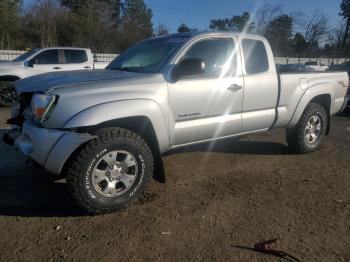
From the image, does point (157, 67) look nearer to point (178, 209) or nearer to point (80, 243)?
point (178, 209)

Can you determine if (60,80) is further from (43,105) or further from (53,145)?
(53,145)

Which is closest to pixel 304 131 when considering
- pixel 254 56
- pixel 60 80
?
pixel 254 56

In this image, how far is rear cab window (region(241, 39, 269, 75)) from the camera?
15.7 ft

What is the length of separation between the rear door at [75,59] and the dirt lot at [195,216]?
6193 millimetres

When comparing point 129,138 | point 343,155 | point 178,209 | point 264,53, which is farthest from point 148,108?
point 343,155

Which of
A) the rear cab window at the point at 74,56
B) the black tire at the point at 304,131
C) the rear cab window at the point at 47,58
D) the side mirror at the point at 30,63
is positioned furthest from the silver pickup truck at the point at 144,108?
the rear cab window at the point at 74,56

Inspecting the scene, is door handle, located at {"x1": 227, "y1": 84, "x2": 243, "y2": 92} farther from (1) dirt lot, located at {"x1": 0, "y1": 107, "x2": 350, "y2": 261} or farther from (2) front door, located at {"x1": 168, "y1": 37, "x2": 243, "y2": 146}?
(1) dirt lot, located at {"x1": 0, "y1": 107, "x2": 350, "y2": 261}

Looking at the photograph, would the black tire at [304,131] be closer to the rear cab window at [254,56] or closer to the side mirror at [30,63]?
the rear cab window at [254,56]

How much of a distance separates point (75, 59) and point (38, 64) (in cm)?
121

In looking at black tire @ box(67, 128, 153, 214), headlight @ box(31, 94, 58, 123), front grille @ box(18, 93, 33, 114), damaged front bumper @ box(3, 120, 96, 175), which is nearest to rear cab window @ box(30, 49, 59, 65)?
front grille @ box(18, 93, 33, 114)

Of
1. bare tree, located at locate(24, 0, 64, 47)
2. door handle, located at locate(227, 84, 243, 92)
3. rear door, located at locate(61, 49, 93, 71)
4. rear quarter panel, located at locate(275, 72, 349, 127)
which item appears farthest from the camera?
bare tree, located at locate(24, 0, 64, 47)

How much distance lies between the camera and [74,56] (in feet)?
37.0

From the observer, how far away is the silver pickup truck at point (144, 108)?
3.35 metres

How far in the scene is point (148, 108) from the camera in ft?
12.2
